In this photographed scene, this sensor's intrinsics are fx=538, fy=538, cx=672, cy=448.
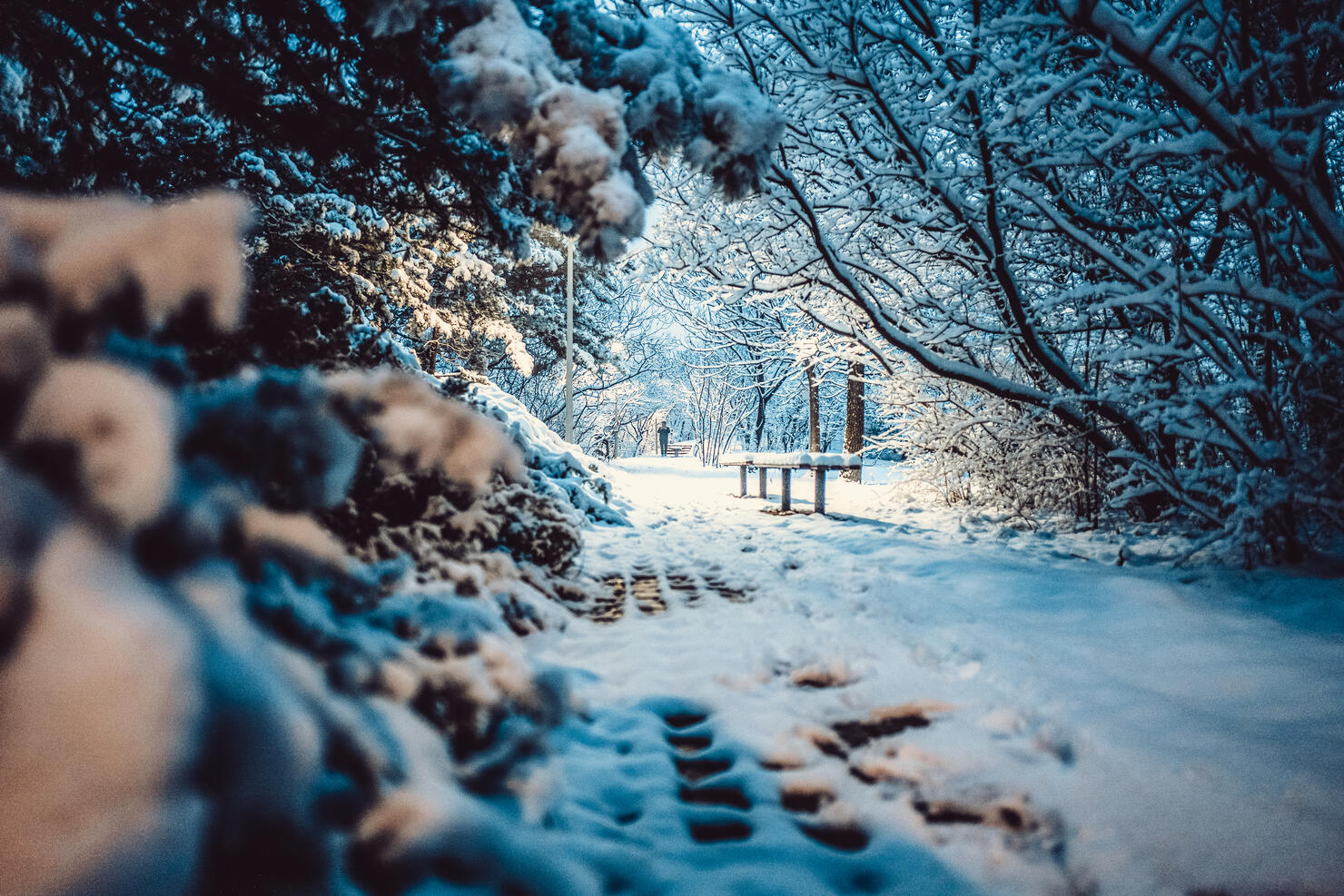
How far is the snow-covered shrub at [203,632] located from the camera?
2.25ft

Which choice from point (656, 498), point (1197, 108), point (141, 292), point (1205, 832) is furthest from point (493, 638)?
point (656, 498)

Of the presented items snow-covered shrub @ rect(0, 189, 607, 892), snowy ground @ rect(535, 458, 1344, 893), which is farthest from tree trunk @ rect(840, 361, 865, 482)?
snow-covered shrub @ rect(0, 189, 607, 892)

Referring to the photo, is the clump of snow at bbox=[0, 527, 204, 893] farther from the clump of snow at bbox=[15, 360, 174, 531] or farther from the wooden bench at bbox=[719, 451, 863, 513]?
the wooden bench at bbox=[719, 451, 863, 513]

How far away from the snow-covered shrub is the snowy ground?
54 centimetres

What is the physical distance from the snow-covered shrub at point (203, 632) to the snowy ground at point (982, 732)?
0.54m

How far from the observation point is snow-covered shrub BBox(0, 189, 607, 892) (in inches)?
27.0

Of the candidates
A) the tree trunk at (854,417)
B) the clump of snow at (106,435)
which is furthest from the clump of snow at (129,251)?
the tree trunk at (854,417)

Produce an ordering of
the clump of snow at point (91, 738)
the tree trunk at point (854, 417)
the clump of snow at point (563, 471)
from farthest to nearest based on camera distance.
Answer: the tree trunk at point (854, 417) → the clump of snow at point (563, 471) → the clump of snow at point (91, 738)

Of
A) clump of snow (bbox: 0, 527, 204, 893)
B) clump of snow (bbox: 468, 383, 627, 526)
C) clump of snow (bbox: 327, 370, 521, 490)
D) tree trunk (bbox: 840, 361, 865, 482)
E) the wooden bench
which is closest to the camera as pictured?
clump of snow (bbox: 0, 527, 204, 893)

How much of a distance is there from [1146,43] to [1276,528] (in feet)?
9.44

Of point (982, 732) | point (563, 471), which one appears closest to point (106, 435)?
point (982, 732)

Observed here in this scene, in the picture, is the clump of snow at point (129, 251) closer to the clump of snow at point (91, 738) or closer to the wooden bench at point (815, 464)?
the clump of snow at point (91, 738)

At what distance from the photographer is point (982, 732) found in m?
1.84

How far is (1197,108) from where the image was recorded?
286 cm
